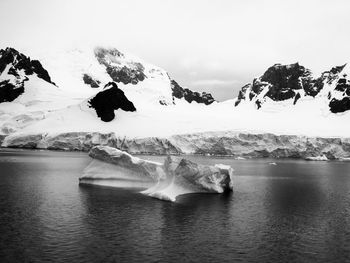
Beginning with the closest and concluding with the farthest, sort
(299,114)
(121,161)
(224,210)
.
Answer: (224,210) < (121,161) < (299,114)

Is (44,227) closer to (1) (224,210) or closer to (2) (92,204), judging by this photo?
(2) (92,204)

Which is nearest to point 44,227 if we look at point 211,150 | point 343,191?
point 343,191

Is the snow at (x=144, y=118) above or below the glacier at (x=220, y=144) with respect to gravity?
above

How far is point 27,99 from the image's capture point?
126062mm

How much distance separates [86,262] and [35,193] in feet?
54.4

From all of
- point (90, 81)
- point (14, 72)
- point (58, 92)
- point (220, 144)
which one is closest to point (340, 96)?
point (220, 144)

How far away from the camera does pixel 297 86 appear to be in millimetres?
172000

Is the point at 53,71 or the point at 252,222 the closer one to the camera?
the point at 252,222

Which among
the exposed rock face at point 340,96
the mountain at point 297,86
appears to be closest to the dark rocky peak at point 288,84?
the mountain at point 297,86

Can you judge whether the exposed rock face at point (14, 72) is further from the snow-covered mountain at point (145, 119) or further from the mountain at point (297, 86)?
the mountain at point (297, 86)

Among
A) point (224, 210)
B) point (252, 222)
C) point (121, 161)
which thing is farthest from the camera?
point (121, 161)

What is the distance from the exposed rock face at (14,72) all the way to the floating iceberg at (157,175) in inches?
3965

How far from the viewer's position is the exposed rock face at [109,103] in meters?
105

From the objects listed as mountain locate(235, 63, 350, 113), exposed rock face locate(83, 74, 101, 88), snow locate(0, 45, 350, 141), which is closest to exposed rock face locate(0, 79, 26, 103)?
snow locate(0, 45, 350, 141)
